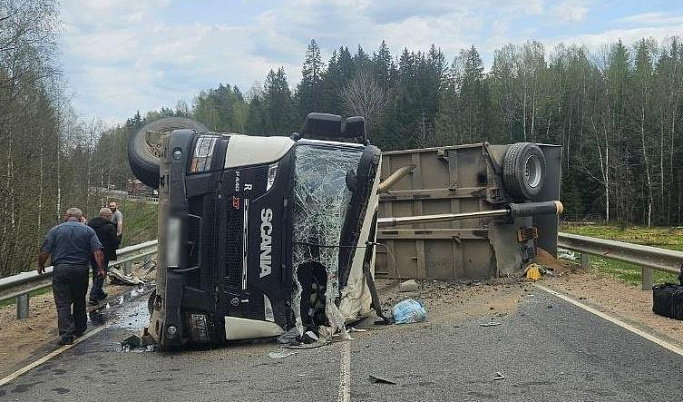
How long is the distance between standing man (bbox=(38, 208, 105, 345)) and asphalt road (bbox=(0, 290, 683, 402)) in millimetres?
966

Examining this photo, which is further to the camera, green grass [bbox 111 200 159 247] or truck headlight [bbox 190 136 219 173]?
green grass [bbox 111 200 159 247]

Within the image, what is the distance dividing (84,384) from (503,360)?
3.40 metres

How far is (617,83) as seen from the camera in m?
59.8

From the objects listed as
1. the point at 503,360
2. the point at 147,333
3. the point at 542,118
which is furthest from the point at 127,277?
the point at 542,118

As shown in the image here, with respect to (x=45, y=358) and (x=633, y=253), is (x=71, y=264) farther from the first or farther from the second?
(x=633, y=253)

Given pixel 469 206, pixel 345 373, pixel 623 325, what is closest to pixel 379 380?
pixel 345 373

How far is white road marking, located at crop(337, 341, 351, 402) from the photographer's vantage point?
4630mm

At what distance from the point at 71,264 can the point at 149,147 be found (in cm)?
163

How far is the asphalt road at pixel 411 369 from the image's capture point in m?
4.64

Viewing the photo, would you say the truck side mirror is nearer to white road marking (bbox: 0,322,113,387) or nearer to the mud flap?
the mud flap

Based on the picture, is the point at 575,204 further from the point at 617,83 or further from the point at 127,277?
the point at 127,277

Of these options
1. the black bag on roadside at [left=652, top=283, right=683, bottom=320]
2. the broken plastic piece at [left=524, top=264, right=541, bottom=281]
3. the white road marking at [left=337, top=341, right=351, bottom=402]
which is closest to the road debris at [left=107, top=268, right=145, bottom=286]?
the broken plastic piece at [left=524, top=264, right=541, bottom=281]

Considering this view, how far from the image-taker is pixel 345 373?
524cm

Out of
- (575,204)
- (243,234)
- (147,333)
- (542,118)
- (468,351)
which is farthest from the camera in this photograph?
(542,118)
